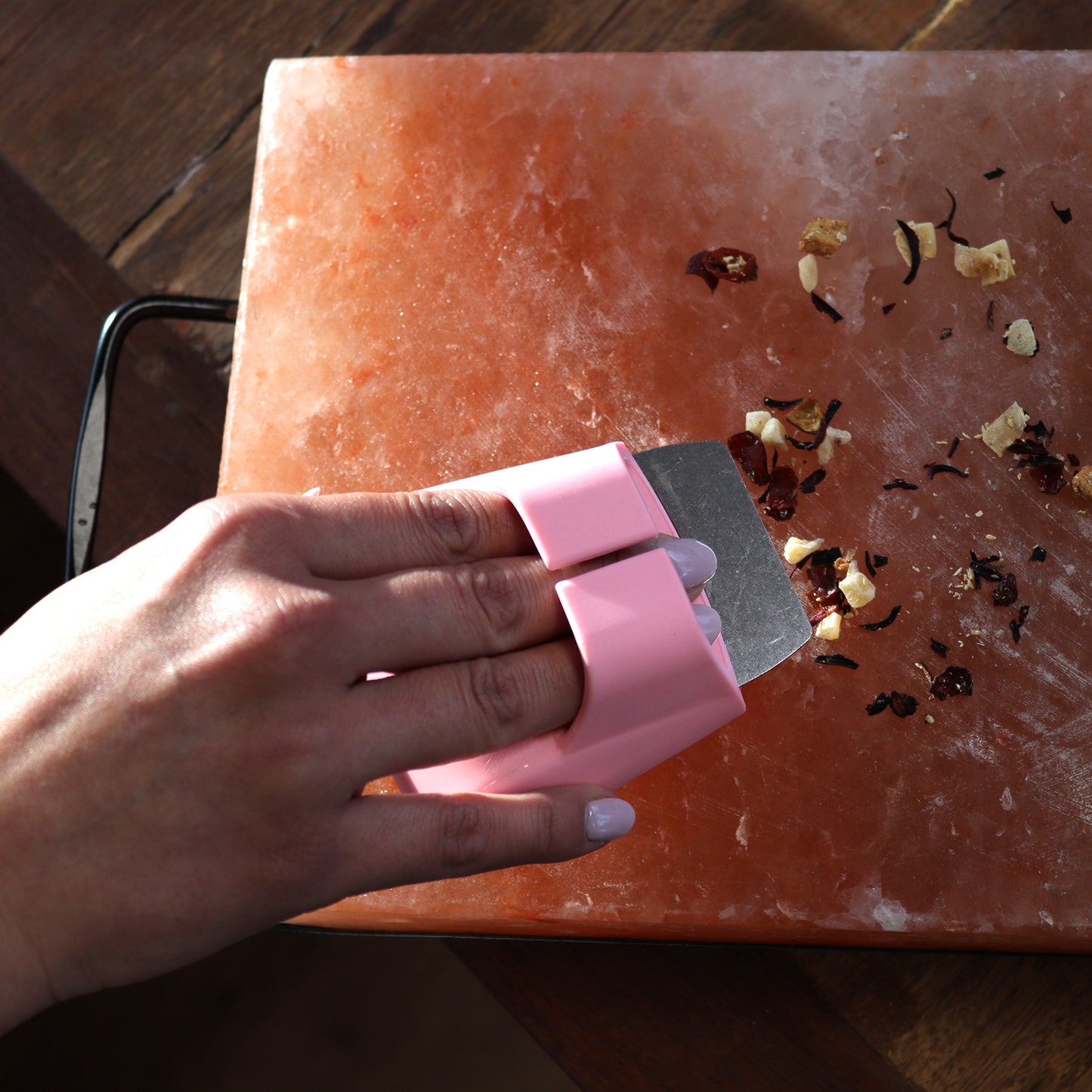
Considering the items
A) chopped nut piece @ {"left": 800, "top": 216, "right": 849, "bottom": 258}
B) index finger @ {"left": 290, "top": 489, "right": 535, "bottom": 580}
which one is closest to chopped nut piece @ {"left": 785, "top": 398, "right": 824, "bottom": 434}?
chopped nut piece @ {"left": 800, "top": 216, "right": 849, "bottom": 258}

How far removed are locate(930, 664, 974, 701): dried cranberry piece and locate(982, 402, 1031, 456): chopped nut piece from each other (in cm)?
15

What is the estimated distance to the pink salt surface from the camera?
0.57 m

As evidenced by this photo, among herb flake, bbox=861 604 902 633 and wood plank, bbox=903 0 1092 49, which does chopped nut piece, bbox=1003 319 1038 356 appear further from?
wood plank, bbox=903 0 1092 49

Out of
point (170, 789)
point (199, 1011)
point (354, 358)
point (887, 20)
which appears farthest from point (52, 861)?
point (887, 20)

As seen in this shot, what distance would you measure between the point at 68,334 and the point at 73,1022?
0.68 metres

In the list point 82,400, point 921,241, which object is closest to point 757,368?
point 921,241

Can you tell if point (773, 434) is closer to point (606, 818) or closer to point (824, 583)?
point (824, 583)

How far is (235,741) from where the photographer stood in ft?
1.39

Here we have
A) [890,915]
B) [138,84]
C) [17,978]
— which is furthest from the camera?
[138,84]

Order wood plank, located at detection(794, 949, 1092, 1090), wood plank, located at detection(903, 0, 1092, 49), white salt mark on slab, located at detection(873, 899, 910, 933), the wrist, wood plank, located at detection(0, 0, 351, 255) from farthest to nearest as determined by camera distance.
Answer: wood plank, located at detection(0, 0, 351, 255)
wood plank, located at detection(903, 0, 1092, 49)
wood plank, located at detection(794, 949, 1092, 1090)
white salt mark on slab, located at detection(873, 899, 910, 933)
the wrist

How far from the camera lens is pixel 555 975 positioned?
2.37 feet

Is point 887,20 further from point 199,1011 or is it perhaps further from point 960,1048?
point 199,1011

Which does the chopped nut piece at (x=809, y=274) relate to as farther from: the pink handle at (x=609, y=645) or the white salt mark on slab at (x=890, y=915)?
the white salt mark on slab at (x=890, y=915)

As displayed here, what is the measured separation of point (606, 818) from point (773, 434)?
0.27m
